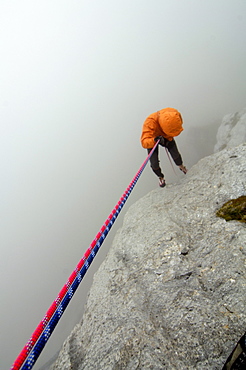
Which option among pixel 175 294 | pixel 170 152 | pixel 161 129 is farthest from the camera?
pixel 170 152

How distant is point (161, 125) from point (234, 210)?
2.96 meters

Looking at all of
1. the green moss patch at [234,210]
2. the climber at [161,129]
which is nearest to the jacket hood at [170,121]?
the climber at [161,129]

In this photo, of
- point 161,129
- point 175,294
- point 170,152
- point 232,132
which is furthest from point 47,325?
point 232,132

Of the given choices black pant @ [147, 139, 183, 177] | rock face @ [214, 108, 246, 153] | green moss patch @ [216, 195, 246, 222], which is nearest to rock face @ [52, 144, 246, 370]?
green moss patch @ [216, 195, 246, 222]

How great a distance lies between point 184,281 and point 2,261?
111 m

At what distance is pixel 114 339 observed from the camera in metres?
2.20

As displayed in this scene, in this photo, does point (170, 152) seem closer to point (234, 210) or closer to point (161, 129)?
point (161, 129)

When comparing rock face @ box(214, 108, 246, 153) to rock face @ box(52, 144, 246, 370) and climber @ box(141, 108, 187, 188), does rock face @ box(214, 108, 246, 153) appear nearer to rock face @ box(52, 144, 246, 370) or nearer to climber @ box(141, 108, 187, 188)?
climber @ box(141, 108, 187, 188)

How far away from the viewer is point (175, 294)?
246 cm

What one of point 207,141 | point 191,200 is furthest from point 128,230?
point 207,141

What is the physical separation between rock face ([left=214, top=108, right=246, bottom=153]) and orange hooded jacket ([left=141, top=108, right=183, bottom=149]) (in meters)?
8.30

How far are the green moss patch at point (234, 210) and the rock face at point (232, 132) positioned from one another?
9781mm

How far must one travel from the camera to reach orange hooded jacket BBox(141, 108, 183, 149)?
501 cm

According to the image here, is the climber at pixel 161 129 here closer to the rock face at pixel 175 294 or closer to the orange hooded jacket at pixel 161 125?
the orange hooded jacket at pixel 161 125
